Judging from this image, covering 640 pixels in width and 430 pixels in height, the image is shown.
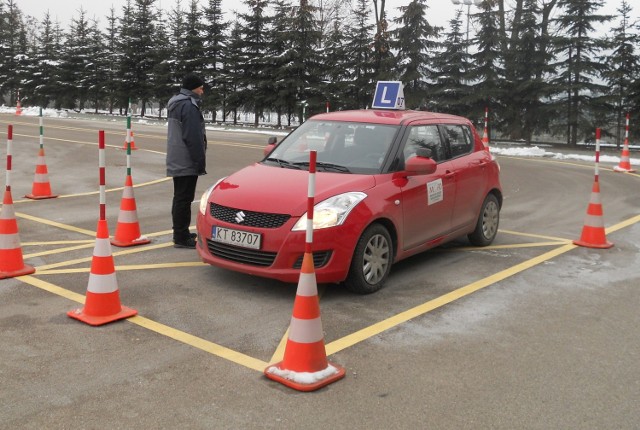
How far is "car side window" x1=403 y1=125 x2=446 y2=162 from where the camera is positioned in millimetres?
6691

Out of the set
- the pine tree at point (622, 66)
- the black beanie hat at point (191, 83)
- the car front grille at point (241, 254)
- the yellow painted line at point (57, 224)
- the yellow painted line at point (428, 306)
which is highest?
the pine tree at point (622, 66)

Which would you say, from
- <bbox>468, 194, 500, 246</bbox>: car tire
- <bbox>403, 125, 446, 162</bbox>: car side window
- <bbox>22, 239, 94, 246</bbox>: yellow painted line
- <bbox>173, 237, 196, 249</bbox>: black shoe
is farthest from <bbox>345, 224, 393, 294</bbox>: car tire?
<bbox>22, 239, 94, 246</bbox>: yellow painted line

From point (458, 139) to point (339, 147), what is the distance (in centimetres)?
172

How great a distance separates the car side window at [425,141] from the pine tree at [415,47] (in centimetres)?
2479

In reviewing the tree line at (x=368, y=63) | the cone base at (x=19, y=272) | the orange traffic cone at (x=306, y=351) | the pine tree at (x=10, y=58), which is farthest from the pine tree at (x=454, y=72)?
the pine tree at (x=10, y=58)

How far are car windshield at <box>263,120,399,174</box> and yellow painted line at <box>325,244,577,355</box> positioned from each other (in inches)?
54.7

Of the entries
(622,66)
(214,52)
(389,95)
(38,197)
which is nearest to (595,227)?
(389,95)

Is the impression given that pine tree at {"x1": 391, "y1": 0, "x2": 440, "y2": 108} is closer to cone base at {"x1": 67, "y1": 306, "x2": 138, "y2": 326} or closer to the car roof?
the car roof

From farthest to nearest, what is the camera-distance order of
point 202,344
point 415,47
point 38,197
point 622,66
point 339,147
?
point 415,47 < point 622,66 < point 38,197 < point 339,147 < point 202,344

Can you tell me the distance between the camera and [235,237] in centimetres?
577

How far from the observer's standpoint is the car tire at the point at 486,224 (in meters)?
7.89

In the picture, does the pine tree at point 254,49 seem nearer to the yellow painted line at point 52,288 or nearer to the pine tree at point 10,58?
the pine tree at point 10,58

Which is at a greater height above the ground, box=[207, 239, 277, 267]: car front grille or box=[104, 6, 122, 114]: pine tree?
box=[104, 6, 122, 114]: pine tree

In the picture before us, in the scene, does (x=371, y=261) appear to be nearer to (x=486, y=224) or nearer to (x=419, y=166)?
(x=419, y=166)
